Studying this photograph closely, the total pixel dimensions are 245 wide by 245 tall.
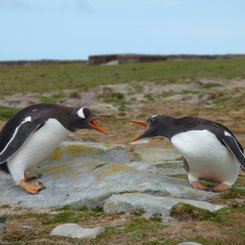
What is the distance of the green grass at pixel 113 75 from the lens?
→ 108 feet

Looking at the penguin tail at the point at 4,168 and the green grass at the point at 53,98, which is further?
the green grass at the point at 53,98

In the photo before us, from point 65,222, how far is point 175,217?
146 cm

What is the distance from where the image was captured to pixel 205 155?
9641 millimetres

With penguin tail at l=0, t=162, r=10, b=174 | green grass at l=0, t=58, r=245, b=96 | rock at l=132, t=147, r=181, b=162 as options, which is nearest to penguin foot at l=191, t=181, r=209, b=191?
penguin tail at l=0, t=162, r=10, b=174

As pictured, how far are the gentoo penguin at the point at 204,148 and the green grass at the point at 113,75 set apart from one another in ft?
71.0

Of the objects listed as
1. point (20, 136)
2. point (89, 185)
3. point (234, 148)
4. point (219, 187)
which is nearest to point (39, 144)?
point (20, 136)

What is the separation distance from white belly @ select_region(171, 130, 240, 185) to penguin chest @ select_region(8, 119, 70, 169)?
5.87 feet

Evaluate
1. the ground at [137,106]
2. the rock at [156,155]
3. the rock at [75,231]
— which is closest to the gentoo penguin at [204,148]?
the ground at [137,106]

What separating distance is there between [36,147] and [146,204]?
2.19 m

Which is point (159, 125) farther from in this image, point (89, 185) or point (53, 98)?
point (53, 98)

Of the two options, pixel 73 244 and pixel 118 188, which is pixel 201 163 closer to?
pixel 118 188

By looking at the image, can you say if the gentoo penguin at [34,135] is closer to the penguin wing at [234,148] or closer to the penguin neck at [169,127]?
the penguin neck at [169,127]

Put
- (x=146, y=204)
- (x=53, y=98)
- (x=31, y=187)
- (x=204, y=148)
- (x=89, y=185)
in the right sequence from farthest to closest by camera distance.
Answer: (x=53, y=98) < (x=31, y=187) < (x=89, y=185) < (x=204, y=148) < (x=146, y=204)

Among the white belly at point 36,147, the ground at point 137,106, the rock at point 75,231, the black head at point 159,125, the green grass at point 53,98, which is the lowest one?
the green grass at point 53,98
